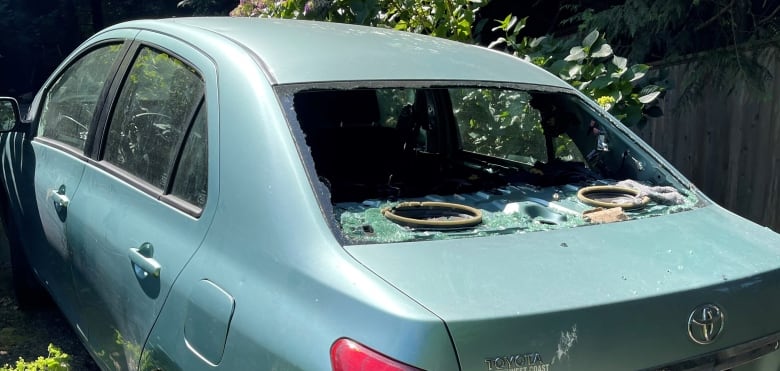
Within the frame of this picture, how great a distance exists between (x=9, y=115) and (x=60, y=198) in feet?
3.59

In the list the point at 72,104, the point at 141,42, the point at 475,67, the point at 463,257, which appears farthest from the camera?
the point at 72,104

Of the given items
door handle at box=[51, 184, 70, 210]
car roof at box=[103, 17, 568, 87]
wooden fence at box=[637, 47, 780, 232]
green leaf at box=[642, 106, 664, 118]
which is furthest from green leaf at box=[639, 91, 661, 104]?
door handle at box=[51, 184, 70, 210]

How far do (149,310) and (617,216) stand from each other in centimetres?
148

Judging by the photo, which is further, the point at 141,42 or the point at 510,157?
the point at 510,157

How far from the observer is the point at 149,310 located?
2.22 meters

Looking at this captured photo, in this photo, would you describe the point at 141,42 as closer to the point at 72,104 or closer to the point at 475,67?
the point at 72,104

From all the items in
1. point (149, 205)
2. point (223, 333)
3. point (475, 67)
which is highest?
point (475, 67)

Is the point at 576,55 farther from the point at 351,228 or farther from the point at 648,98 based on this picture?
the point at 351,228

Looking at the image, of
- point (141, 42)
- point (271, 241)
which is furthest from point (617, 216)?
point (141, 42)

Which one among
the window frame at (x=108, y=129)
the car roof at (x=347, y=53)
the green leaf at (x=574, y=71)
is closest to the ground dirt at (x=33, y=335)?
the window frame at (x=108, y=129)

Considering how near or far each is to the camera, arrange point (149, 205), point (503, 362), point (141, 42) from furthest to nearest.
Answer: point (141, 42) → point (149, 205) → point (503, 362)

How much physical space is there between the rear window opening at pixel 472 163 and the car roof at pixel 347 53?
0.27 feet

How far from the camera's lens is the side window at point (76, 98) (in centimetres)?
320

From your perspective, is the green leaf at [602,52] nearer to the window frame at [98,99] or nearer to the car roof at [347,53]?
the car roof at [347,53]
